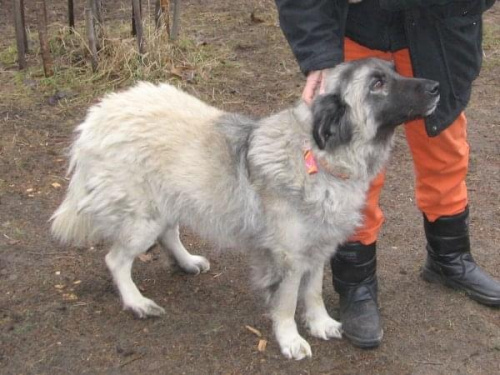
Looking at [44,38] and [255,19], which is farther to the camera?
[255,19]

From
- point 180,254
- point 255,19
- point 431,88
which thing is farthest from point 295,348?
point 255,19

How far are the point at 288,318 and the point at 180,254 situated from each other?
82cm

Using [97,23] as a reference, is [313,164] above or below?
above

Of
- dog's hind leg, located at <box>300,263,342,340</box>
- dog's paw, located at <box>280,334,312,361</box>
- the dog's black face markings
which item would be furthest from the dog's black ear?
dog's paw, located at <box>280,334,312,361</box>

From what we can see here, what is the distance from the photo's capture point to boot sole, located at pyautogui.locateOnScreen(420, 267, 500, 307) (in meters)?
3.52

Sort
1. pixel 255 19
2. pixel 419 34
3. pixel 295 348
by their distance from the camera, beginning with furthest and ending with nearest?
1. pixel 255 19
2. pixel 295 348
3. pixel 419 34

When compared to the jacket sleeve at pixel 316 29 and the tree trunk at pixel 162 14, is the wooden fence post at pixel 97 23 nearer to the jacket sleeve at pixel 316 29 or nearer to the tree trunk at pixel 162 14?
the tree trunk at pixel 162 14

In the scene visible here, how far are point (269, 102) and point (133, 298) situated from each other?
282cm

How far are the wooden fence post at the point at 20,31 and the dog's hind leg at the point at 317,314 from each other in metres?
3.89

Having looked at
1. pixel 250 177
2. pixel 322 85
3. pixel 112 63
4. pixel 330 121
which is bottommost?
pixel 112 63

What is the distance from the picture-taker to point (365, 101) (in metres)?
2.85

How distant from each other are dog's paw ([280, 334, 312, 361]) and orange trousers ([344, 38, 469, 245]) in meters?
0.56

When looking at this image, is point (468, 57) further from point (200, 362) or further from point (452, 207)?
point (200, 362)

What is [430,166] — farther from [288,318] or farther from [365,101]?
[288,318]
